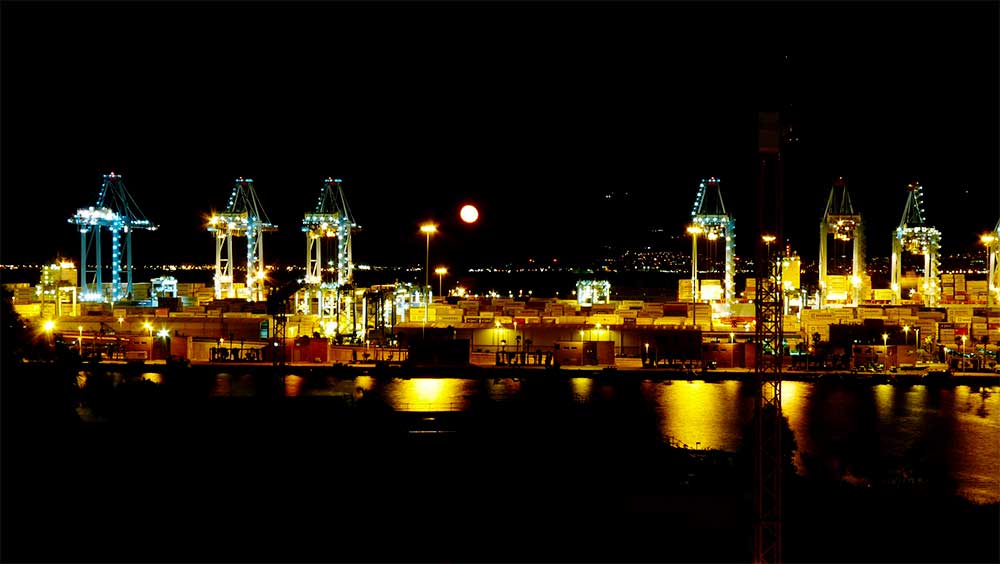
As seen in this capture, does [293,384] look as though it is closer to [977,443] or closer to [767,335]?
[977,443]

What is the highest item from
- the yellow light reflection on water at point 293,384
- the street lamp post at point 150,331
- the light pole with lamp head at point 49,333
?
the light pole with lamp head at point 49,333

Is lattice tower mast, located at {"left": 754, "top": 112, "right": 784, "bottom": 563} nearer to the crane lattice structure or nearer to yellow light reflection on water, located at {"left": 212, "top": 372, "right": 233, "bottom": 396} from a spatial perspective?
yellow light reflection on water, located at {"left": 212, "top": 372, "right": 233, "bottom": 396}

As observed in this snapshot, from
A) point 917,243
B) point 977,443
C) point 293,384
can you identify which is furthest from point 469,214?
point 917,243

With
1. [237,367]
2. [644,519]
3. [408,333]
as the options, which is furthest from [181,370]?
[644,519]

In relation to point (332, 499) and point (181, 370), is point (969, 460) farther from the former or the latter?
point (181, 370)

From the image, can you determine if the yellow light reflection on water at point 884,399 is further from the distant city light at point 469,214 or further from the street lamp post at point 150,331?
the street lamp post at point 150,331

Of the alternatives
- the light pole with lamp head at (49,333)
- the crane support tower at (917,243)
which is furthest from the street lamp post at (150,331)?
the crane support tower at (917,243)
